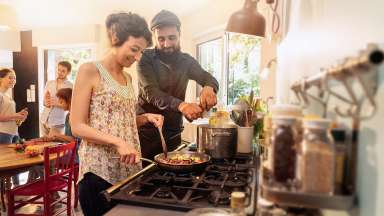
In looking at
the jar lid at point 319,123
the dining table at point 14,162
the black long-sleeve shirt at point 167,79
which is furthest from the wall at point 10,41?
the jar lid at point 319,123

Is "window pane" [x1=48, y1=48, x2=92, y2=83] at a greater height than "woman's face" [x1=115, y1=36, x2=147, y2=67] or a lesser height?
greater

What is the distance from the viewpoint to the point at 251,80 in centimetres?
327

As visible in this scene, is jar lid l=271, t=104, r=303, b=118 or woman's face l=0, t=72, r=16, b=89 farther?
woman's face l=0, t=72, r=16, b=89

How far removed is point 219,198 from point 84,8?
3776mm

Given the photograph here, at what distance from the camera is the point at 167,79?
2.27 m

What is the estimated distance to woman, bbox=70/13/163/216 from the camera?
139 cm

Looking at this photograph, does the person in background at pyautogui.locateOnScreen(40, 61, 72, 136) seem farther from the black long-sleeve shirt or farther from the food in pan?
the food in pan

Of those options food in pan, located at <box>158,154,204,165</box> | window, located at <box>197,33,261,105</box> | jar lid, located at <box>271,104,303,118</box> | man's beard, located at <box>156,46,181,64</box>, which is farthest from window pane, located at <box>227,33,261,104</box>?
jar lid, located at <box>271,104,303,118</box>

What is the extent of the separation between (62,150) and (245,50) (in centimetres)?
212

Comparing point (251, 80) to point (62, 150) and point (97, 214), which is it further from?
point (97, 214)

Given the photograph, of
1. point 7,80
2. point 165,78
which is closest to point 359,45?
point 165,78

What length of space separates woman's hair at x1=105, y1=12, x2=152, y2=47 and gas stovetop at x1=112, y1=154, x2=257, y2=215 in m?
0.67

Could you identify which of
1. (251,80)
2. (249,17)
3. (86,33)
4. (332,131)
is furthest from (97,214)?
(86,33)

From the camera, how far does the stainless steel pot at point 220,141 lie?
63.6 inches
